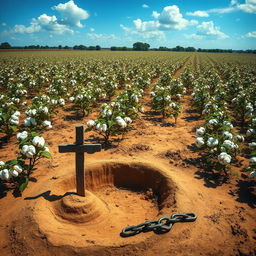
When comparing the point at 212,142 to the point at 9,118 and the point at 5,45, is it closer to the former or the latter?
the point at 9,118

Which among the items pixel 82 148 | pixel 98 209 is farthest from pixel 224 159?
pixel 82 148

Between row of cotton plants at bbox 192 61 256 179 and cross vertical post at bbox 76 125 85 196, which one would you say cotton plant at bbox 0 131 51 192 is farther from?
row of cotton plants at bbox 192 61 256 179

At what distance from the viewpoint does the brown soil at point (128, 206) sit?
271cm

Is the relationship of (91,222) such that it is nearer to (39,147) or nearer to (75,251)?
(75,251)

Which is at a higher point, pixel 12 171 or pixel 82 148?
pixel 82 148

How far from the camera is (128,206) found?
390 centimetres

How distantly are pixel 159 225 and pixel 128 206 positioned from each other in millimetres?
1162

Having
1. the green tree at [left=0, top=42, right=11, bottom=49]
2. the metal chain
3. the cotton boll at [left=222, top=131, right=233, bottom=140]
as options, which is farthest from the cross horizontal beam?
the green tree at [left=0, top=42, right=11, bottom=49]

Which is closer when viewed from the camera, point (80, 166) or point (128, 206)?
point (80, 166)

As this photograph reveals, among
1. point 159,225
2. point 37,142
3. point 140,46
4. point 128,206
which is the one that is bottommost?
point 128,206

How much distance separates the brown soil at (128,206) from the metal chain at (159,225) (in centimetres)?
7

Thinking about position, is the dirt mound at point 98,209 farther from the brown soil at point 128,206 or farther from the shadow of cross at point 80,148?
the shadow of cross at point 80,148

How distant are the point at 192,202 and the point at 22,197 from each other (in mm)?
3072

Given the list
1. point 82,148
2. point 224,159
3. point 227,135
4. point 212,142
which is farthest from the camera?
point 227,135
